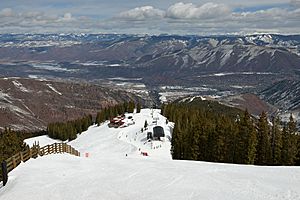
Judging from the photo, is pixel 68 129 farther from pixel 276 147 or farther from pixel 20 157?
pixel 20 157

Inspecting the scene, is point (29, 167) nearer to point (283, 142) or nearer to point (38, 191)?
point (38, 191)

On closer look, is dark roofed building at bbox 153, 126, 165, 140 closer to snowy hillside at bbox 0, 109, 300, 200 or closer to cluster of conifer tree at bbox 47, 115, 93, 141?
cluster of conifer tree at bbox 47, 115, 93, 141

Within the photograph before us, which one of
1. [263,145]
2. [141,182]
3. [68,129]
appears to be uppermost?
[141,182]

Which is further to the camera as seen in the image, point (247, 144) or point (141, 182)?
point (247, 144)

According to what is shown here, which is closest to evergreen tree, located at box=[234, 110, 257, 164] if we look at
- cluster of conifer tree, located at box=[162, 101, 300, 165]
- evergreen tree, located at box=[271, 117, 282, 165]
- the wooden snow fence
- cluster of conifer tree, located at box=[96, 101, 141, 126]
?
cluster of conifer tree, located at box=[162, 101, 300, 165]

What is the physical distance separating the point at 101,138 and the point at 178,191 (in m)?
91.0

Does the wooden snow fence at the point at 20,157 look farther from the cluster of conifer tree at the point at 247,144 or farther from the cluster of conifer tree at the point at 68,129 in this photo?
the cluster of conifer tree at the point at 68,129

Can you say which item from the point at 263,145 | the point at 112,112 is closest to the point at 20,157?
the point at 263,145

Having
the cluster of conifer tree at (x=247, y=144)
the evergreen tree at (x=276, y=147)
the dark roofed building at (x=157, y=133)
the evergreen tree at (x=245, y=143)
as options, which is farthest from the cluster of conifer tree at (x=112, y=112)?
the evergreen tree at (x=276, y=147)

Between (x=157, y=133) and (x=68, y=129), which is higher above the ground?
(x=157, y=133)

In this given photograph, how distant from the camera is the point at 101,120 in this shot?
152750 millimetres

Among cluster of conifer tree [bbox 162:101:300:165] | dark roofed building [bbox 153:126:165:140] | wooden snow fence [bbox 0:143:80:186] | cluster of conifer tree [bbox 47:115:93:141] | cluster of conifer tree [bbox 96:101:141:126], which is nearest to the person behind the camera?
wooden snow fence [bbox 0:143:80:186]

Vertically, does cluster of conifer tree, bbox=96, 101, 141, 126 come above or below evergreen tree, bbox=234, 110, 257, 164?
below

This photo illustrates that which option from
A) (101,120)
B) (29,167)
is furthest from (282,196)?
(101,120)
